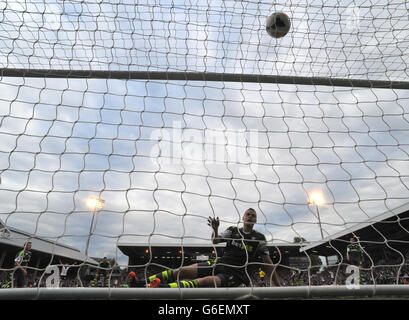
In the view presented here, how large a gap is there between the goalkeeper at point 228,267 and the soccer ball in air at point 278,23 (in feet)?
8.01

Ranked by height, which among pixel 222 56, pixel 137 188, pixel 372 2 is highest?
pixel 372 2

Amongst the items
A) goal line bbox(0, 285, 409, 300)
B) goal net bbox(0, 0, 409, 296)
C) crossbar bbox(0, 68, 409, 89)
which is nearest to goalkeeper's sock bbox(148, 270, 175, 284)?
goal net bbox(0, 0, 409, 296)

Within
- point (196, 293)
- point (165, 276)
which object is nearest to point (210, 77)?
point (165, 276)

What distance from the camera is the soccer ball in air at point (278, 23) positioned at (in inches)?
132

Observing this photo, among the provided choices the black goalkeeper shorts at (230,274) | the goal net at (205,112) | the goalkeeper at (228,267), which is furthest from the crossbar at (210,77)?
the black goalkeeper shorts at (230,274)

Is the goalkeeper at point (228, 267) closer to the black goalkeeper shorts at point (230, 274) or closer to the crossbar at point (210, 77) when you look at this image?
the black goalkeeper shorts at point (230, 274)

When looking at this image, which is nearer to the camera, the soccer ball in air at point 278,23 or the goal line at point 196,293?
the goal line at point 196,293

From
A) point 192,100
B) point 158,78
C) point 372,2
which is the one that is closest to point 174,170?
point 192,100

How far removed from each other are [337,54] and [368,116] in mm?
971

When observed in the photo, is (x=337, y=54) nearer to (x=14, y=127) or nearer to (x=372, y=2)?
(x=372, y=2)

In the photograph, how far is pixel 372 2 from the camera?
135 inches

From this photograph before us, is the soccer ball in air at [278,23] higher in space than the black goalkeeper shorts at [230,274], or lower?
higher

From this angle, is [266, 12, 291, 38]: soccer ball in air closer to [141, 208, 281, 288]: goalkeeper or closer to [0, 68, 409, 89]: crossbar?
[0, 68, 409, 89]: crossbar

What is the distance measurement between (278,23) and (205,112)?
1579mm
